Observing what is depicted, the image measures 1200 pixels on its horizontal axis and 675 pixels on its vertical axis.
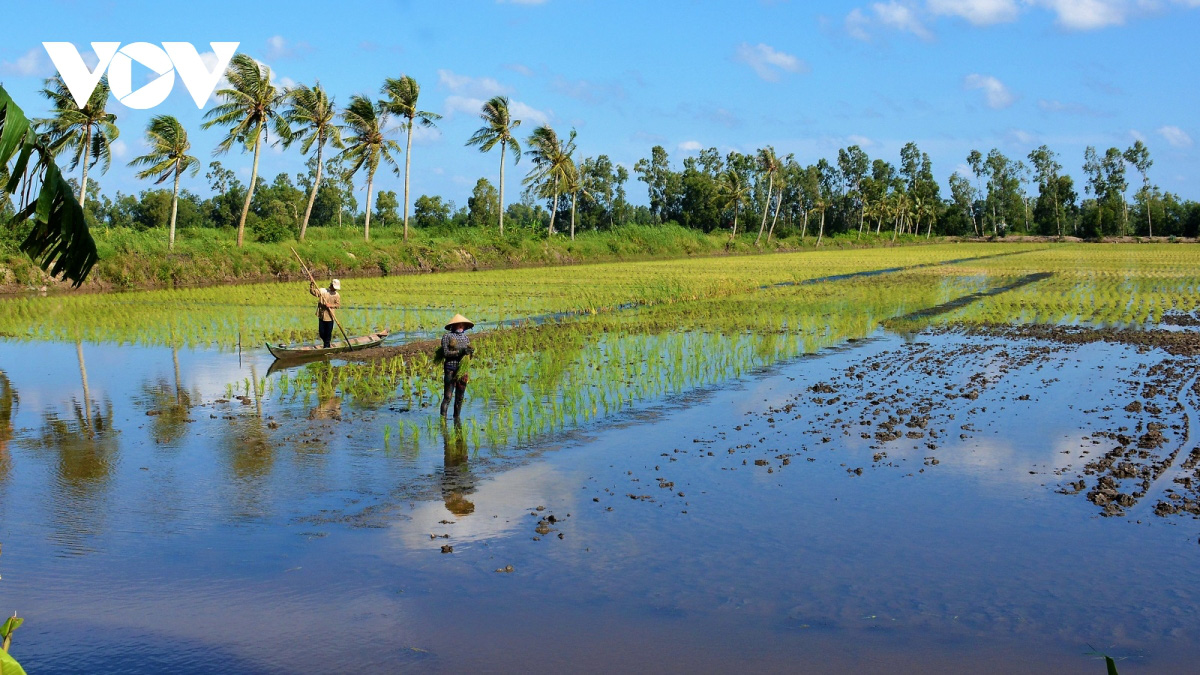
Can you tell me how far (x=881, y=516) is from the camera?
753 cm

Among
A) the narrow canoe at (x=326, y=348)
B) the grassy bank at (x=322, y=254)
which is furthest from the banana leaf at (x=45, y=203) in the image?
the grassy bank at (x=322, y=254)

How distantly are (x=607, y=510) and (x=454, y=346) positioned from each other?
3.57 metres

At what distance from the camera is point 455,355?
10.7 m

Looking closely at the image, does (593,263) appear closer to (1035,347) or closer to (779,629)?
(1035,347)

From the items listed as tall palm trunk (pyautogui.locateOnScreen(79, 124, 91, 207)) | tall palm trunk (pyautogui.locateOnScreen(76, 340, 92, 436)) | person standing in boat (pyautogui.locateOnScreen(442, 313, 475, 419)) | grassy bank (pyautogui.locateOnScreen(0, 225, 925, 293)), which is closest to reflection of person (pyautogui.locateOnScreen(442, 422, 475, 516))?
person standing in boat (pyautogui.locateOnScreen(442, 313, 475, 419))

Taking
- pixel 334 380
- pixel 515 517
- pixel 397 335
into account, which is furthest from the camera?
pixel 397 335

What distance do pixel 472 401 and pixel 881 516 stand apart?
5838mm

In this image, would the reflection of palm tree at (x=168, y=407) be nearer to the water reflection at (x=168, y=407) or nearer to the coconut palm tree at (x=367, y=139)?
the water reflection at (x=168, y=407)

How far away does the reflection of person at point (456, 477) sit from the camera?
7.78m

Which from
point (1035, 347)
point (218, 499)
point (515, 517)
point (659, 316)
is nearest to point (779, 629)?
point (515, 517)

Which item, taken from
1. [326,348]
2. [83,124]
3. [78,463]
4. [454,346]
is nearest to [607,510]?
[454,346]

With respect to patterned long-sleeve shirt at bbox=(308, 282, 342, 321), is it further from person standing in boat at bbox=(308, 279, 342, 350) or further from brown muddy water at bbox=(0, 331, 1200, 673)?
brown muddy water at bbox=(0, 331, 1200, 673)

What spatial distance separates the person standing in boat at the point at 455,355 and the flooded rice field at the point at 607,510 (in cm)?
30

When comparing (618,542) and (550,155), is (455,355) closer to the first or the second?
(618,542)
